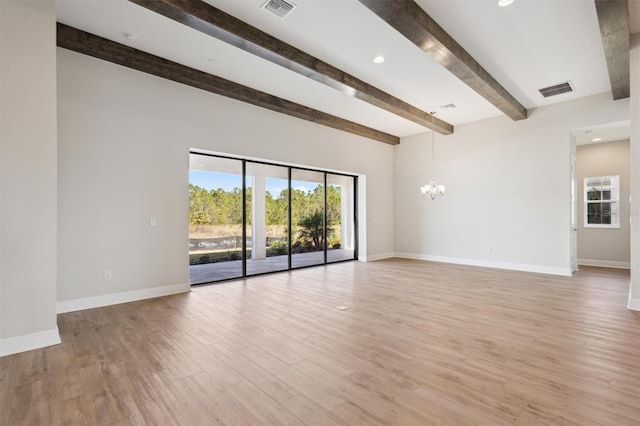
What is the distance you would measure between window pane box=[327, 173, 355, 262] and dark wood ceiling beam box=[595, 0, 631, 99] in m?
5.33

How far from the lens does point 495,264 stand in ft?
23.1

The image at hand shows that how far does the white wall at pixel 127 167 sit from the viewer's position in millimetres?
3955

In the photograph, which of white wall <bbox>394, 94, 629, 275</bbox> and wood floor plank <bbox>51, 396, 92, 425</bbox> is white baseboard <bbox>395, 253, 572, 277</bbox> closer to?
white wall <bbox>394, 94, 629, 275</bbox>

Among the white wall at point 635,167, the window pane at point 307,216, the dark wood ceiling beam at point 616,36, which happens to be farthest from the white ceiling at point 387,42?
the window pane at point 307,216

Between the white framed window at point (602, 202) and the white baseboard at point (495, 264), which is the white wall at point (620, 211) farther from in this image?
the white baseboard at point (495, 264)

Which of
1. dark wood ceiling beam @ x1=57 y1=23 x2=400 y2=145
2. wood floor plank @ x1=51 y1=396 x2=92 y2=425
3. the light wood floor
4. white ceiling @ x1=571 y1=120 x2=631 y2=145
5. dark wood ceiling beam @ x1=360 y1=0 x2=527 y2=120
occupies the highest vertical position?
dark wood ceiling beam @ x1=57 y1=23 x2=400 y2=145

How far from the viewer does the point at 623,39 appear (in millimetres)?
3578

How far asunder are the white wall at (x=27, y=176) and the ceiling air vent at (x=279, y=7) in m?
2.14

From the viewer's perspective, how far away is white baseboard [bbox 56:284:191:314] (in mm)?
3922

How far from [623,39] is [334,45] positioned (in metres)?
3.43

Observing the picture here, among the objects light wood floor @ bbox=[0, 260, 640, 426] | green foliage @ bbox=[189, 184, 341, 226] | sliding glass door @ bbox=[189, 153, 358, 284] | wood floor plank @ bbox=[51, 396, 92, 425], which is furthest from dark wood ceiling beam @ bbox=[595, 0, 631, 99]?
wood floor plank @ bbox=[51, 396, 92, 425]

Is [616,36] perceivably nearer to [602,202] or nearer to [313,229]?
[602,202]

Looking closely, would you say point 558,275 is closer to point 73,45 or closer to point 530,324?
point 530,324

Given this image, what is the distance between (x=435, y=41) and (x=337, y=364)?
3652 mm
